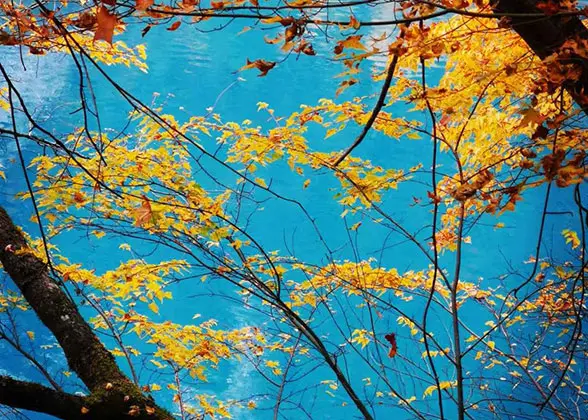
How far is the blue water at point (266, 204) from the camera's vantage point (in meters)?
10.0

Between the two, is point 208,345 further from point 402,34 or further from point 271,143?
point 402,34

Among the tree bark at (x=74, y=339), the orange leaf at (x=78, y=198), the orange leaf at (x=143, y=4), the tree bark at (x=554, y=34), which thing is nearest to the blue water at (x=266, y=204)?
the orange leaf at (x=78, y=198)

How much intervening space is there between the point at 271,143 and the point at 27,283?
114 centimetres

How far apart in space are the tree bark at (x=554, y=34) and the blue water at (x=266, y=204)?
8.48m

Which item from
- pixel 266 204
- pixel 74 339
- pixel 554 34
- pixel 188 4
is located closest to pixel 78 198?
pixel 74 339

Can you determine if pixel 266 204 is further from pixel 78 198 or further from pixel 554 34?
pixel 554 34

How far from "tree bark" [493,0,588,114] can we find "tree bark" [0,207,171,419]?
141 cm

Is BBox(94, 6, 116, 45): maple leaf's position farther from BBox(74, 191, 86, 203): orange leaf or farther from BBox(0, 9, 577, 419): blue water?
BBox(0, 9, 577, 419): blue water

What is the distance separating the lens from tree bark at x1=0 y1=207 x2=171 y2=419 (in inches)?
65.5

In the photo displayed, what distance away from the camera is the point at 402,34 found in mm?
1278

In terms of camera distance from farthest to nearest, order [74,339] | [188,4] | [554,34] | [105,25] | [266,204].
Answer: [266,204]
[74,339]
[554,34]
[188,4]
[105,25]

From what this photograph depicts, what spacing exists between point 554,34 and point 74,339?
5.70ft

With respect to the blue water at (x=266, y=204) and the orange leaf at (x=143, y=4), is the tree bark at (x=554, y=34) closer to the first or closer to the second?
the orange leaf at (x=143, y=4)

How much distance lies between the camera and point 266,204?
11.5 meters
